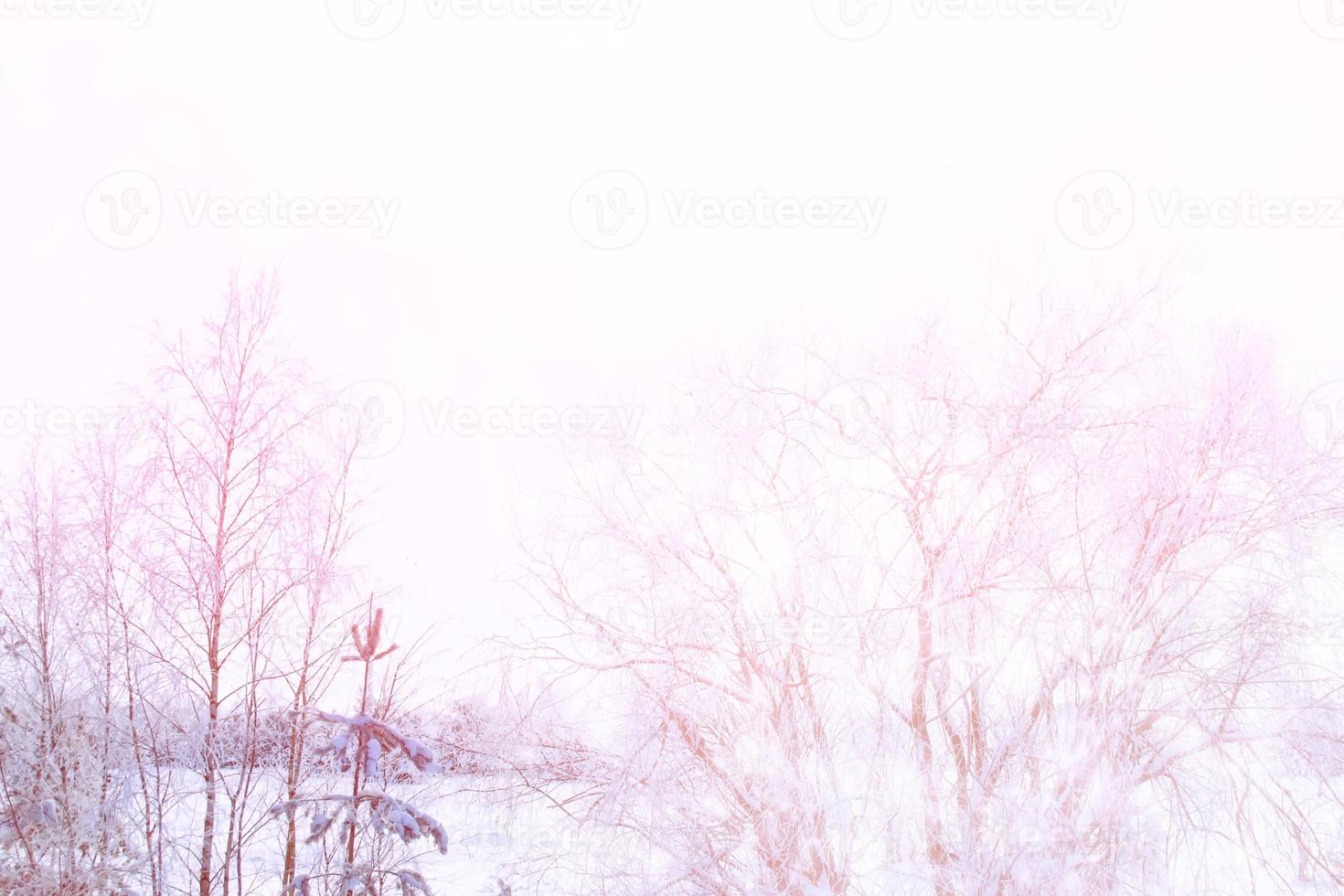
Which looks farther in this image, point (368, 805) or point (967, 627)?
point (368, 805)

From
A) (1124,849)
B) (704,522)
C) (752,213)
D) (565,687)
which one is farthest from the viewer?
(752,213)

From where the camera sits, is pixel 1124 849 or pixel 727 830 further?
pixel 727 830

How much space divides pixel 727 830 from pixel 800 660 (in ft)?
4.11

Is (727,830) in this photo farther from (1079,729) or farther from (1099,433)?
(1099,433)

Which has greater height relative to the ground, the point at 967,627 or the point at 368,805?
the point at 967,627

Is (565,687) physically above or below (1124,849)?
above

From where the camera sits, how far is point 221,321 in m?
6.25

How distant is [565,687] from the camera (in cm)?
592

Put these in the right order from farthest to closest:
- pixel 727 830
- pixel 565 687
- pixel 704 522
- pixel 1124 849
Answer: pixel 704 522
pixel 565 687
pixel 727 830
pixel 1124 849

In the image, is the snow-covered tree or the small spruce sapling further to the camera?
the small spruce sapling

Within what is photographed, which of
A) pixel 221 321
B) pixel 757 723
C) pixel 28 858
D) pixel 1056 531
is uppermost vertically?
pixel 221 321

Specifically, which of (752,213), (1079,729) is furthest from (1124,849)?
(752,213)

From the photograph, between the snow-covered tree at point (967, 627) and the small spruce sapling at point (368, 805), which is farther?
the small spruce sapling at point (368, 805)

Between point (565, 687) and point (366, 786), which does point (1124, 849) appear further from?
point (366, 786)
